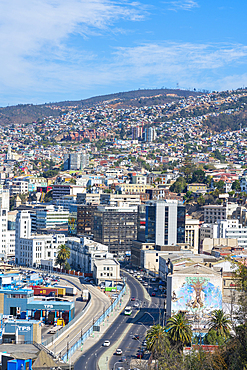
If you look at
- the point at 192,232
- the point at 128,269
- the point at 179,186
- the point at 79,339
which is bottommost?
the point at 79,339

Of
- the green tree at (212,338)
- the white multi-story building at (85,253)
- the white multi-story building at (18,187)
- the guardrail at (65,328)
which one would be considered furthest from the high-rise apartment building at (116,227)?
the white multi-story building at (18,187)

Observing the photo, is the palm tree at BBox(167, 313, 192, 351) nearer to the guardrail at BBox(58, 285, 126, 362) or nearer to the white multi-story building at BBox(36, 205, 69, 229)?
the guardrail at BBox(58, 285, 126, 362)

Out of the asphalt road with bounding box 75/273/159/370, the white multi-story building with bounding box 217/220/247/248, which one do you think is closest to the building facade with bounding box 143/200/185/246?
the white multi-story building with bounding box 217/220/247/248

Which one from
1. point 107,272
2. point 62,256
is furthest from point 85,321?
point 62,256

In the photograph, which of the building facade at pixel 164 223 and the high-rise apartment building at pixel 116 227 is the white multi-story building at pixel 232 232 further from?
the high-rise apartment building at pixel 116 227

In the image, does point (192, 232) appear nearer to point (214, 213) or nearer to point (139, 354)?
point (214, 213)

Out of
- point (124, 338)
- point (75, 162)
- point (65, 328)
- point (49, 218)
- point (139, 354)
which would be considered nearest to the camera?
point (139, 354)

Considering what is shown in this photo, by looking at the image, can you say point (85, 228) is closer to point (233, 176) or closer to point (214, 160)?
point (233, 176)

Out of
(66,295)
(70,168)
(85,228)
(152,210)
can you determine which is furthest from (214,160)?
(66,295)
